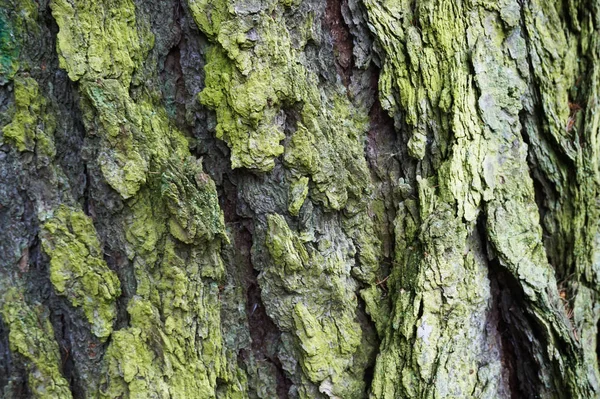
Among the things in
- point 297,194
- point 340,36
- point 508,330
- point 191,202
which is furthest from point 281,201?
point 508,330

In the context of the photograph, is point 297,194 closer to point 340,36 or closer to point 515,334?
point 340,36

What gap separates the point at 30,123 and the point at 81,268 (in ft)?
2.45

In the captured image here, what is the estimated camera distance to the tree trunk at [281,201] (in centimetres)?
240

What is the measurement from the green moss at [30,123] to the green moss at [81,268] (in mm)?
322

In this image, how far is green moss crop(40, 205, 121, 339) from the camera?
2.37 metres

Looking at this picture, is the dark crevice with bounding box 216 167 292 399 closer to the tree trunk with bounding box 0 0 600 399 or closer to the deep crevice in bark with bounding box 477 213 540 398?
the tree trunk with bounding box 0 0 600 399

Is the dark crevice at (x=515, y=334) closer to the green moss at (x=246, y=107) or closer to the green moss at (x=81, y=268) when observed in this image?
the green moss at (x=246, y=107)

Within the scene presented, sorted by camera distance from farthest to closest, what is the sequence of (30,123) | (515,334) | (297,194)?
1. (515,334)
2. (297,194)
3. (30,123)

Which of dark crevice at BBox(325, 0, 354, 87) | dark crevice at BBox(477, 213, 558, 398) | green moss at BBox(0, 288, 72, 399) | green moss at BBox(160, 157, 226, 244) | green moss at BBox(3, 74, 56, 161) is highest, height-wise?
dark crevice at BBox(325, 0, 354, 87)

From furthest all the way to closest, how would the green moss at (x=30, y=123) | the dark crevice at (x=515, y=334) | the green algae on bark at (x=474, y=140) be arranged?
the dark crevice at (x=515, y=334)
the green algae on bark at (x=474, y=140)
the green moss at (x=30, y=123)

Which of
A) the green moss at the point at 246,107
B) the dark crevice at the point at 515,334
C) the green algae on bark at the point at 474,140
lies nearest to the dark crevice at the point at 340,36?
the green algae on bark at the point at 474,140

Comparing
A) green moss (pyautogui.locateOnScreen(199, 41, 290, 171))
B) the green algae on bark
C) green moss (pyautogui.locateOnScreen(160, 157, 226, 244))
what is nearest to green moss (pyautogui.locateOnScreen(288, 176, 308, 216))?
green moss (pyautogui.locateOnScreen(199, 41, 290, 171))

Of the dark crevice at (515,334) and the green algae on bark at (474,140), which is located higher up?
the green algae on bark at (474,140)

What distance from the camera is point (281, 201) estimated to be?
256 centimetres
